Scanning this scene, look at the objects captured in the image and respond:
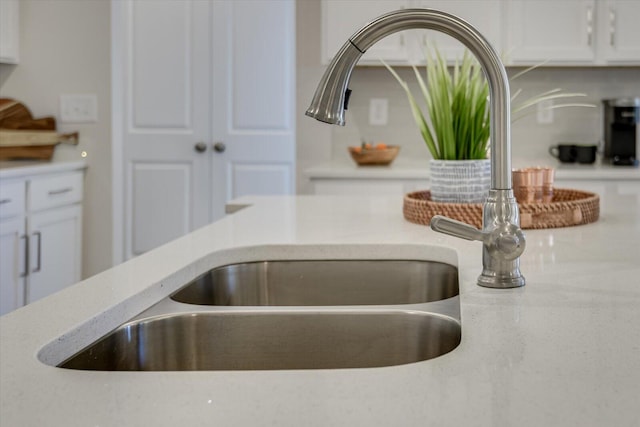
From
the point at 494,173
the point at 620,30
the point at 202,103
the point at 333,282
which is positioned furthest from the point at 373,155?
the point at 494,173

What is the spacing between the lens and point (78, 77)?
4016 millimetres

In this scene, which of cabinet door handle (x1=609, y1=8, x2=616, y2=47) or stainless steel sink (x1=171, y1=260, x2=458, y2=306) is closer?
stainless steel sink (x1=171, y1=260, x2=458, y2=306)

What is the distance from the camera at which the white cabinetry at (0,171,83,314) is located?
10.7ft

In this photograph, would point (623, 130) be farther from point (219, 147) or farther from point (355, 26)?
point (219, 147)

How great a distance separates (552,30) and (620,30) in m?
0.32

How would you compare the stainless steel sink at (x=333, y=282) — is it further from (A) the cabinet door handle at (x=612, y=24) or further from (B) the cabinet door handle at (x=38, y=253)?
(A) the cabinet door handle at (x=612, y=24)

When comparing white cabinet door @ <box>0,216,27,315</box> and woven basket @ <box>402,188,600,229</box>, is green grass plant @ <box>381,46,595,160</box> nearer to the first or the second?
woven basket @ <box>402,188,600,229</box>

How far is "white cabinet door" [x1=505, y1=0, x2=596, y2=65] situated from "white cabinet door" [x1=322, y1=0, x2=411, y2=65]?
20.0 inches

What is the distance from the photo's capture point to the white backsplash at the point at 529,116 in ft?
13.2

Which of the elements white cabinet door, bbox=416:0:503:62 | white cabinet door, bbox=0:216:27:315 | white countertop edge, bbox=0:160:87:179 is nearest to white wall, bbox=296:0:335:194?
white cabinet door, bbox=416:0:503:62

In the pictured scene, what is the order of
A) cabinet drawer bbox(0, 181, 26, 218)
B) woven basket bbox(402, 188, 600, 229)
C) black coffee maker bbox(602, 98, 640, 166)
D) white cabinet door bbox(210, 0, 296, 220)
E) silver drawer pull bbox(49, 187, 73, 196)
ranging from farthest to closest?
white cabinet door bbox(210, 0, 296, 220), black coffee maker bbox(602, 98, 640, 166), silver drawer pull bbox(49, 187, 73, 196), cabinet drawer bbox(0, 181, 26, 218), woven basket bbox(402, 188, 600, 229)

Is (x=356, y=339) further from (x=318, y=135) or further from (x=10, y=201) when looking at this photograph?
A: (x=318, y=135)

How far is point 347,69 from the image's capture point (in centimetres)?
98

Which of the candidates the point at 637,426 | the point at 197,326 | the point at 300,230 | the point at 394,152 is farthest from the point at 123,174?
the point at 637,426
